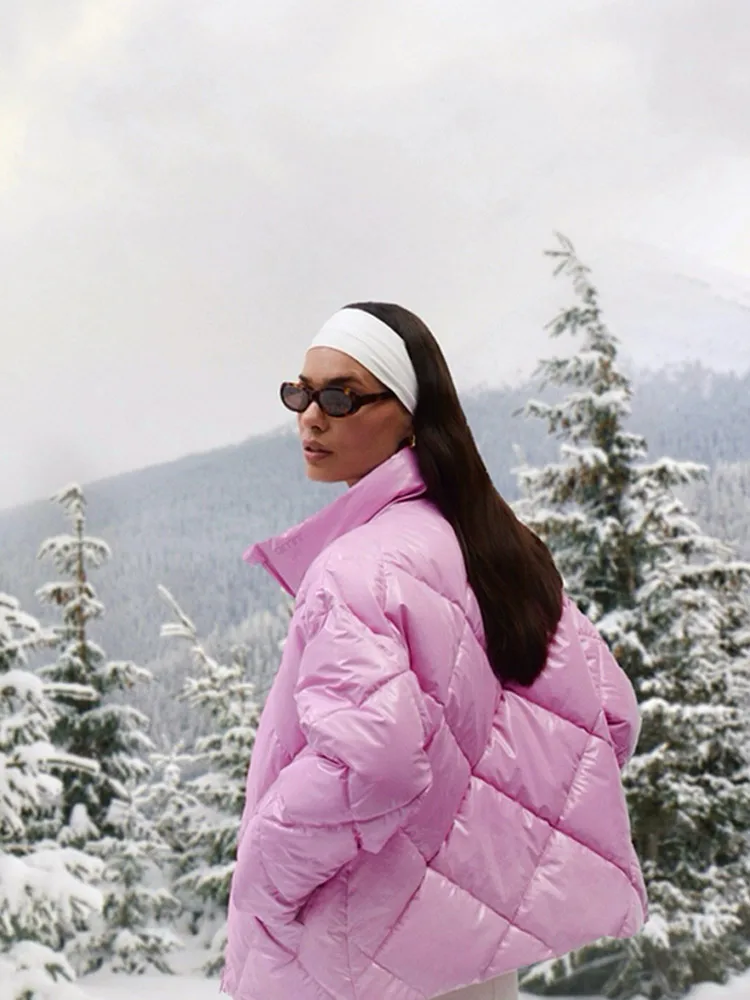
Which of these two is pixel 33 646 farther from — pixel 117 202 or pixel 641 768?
pixel 641 768

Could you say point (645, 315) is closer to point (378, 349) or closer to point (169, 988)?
point (378, 349)

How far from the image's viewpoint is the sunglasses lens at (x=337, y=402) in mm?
1479

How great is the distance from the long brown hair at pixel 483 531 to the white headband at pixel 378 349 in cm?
1

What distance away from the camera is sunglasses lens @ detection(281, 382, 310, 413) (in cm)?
151

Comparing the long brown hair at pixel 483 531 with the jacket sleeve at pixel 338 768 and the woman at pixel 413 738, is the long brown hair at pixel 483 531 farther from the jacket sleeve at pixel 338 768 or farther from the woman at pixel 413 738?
the jacket sleeve at pixel 338 768

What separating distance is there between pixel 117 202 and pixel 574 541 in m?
1.96

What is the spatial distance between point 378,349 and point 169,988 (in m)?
2.88

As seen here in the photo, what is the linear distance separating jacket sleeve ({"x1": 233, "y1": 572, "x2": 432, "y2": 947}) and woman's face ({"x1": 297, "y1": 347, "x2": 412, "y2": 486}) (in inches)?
12.5

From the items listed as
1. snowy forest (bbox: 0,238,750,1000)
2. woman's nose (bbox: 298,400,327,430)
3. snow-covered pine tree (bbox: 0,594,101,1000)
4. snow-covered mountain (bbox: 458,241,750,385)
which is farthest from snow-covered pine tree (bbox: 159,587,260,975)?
woman's nose (bbox: 298,400,327,430)

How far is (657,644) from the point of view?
3.81 meters

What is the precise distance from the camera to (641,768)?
3.75m

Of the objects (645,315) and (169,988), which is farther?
(645,315)

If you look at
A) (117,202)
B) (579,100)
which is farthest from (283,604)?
(579,100)

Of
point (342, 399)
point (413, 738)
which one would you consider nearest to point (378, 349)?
point (342, 399)
